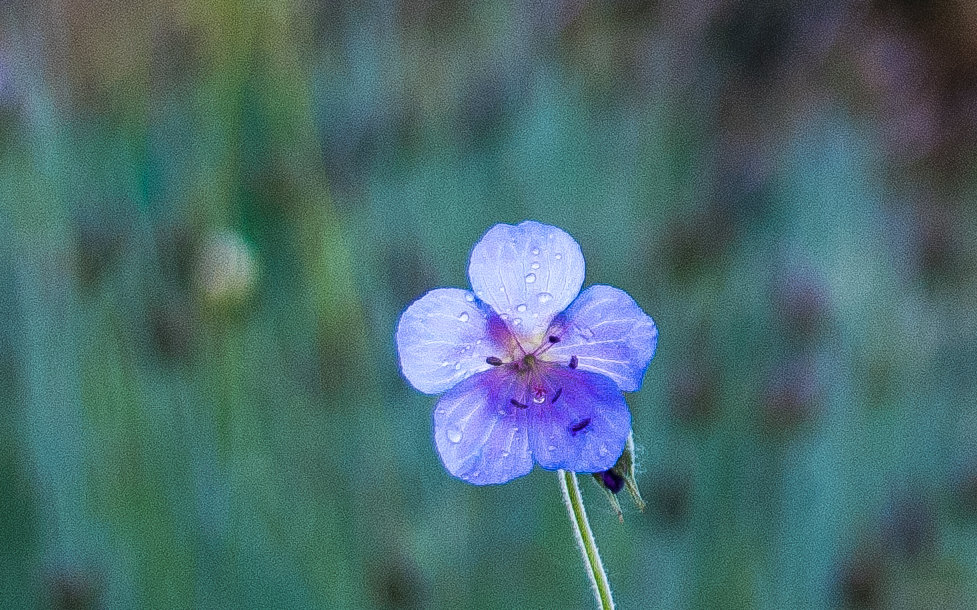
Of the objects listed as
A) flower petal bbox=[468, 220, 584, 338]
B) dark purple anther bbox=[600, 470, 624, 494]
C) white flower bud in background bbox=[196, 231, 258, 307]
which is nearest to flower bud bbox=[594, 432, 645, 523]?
dark purple anther bbox=[600, 470, 624, 494]

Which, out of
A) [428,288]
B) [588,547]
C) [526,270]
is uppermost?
[526,270]

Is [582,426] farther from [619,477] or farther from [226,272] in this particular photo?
[226,272]

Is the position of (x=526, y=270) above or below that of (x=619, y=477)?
above

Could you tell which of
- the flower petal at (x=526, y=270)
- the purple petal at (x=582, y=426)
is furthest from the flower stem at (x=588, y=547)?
the flower petal at (x=526, y=270)

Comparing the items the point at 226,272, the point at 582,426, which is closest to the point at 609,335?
the point at 582,426

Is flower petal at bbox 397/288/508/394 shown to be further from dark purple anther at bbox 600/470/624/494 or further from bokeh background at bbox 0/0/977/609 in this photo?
bokeh background at bbox 0/0/977/609

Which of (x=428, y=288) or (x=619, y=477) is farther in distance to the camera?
(x=428, y=288)

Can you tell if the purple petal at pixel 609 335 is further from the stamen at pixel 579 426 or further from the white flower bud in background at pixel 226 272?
the white flower bud in background at pixel 226 272
